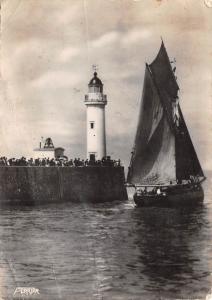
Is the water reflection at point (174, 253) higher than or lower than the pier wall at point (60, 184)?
lower

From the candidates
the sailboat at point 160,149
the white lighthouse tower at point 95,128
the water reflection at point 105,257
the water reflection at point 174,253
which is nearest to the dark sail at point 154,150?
the sailboat at point 160,149

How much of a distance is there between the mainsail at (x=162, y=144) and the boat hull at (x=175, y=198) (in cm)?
64

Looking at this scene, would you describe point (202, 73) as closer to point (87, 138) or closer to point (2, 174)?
point (2, 174)

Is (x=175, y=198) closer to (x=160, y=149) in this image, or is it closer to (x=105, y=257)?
(x=160, y=149)

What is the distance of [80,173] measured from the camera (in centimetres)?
2572

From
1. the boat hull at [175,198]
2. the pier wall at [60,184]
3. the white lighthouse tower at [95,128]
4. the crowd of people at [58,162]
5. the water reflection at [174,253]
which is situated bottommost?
the water reflection at [174,253]

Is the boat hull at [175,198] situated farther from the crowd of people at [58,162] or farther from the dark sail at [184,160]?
the crowd of people at [58,162]

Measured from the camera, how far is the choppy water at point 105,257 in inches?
378

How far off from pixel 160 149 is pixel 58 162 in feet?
15.4

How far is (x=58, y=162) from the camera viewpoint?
24.9 metres

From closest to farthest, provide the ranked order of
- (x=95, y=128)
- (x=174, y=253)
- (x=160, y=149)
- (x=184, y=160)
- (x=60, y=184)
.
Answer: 1. (x=174, y=253)
2. (x=160, y=149)
3. (x=184, y=160)
4. (x=60, y=184)
5. (x=95, y=128)

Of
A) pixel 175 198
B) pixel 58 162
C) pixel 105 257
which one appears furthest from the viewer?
pixel 58 162

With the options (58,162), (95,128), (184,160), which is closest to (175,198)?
(184,160)

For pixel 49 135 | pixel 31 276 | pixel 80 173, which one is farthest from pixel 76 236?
pixel 80 173
